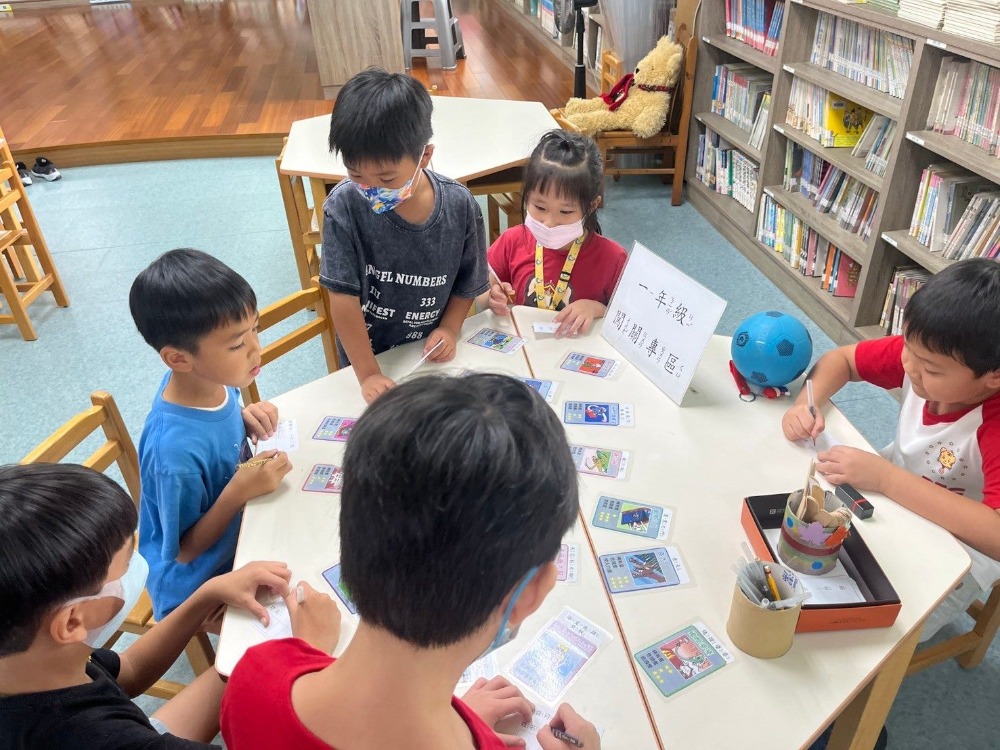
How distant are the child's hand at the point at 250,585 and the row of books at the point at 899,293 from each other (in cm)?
240

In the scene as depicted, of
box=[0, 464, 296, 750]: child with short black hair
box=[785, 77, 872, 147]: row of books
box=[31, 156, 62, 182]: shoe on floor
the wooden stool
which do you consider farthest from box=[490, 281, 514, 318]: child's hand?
box=[31, 156, 62, 182]: shoe on floor

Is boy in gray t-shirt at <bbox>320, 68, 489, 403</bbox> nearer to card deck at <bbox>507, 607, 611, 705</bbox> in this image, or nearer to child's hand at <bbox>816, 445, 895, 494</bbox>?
card deck at <bbox>507, 607, 611, 705</bbox>

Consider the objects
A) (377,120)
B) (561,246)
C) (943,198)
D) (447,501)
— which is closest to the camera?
(447,501)

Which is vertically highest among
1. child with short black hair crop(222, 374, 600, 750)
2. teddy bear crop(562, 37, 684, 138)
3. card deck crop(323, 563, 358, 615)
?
child with short black hair crop(222, 374, 600, 750)

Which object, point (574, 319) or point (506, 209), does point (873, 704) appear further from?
point (506, 209)

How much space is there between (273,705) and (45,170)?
549cm

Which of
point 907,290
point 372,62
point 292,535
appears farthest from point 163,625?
point 372,62

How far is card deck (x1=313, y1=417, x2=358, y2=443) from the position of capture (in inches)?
56.0

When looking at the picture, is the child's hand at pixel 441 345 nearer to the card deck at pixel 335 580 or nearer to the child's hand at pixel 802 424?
the card deck at pixel 335 580

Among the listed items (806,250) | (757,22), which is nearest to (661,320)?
(806,250)

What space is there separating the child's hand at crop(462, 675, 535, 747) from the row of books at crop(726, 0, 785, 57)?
3.27 metres

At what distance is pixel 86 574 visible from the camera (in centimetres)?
88

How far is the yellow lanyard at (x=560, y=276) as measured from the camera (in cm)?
194

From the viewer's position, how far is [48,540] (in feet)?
2.75
